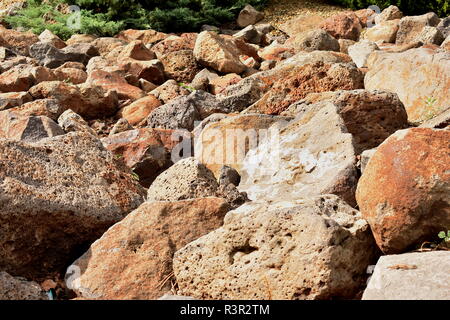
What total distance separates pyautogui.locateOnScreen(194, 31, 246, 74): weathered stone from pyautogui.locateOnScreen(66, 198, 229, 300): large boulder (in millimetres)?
5482

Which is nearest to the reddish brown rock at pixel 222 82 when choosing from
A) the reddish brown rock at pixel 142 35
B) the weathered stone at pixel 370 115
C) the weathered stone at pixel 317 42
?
the weathered stone at pixel 317 42

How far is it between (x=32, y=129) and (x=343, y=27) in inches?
302

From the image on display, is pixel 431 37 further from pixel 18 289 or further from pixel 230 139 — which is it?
pixel 18 289

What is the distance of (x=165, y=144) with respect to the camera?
6.31 metres

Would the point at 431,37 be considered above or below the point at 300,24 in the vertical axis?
above

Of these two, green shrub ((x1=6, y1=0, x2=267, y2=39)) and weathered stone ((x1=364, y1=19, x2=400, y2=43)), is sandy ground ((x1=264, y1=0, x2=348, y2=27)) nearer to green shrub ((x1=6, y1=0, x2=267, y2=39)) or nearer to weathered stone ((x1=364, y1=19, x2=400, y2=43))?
green shrub ((x1=6, y1=0, x2=267, y2=39))

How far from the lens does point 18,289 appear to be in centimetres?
359

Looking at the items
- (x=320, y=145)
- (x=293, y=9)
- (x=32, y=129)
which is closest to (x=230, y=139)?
(x=320, y=145)

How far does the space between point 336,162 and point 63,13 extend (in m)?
9.38

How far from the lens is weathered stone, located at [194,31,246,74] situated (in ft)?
30.9

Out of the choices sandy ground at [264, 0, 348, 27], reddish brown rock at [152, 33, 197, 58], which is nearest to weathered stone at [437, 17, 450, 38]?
sandy ground at [264, 0, 348, 27]

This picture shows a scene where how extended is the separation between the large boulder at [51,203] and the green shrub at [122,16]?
7.81m

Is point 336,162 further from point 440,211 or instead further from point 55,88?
point 55,88

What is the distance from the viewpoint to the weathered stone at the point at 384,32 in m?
11.4
